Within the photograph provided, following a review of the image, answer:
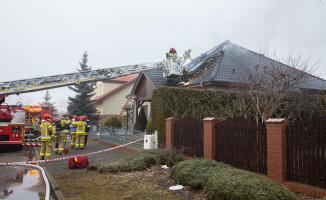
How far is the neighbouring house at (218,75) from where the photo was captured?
14332mm

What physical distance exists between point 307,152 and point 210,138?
2919 mm

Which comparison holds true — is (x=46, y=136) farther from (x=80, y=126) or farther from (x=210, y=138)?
(x=210, y=138)

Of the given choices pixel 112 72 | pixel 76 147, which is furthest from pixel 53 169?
pixel 112 72

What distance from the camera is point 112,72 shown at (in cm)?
1580

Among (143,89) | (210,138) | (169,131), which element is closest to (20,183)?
(169,131)

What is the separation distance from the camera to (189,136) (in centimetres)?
851

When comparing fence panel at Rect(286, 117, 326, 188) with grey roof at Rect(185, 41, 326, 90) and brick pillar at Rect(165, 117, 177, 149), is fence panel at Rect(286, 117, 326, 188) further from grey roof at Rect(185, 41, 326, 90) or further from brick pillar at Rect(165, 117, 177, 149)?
grey roof at Rect(185, 41, 326, 90)

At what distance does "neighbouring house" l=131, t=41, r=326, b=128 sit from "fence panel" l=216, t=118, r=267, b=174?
23.4 feet

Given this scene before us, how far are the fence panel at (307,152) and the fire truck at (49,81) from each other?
38.8 ft

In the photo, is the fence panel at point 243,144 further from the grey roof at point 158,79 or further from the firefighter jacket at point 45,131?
the grey roof at point 158,79

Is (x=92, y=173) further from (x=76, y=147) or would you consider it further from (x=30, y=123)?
(x=30, y=123)

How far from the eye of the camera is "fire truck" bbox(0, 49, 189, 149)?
39.2 ft

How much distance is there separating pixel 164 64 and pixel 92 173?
11540mm

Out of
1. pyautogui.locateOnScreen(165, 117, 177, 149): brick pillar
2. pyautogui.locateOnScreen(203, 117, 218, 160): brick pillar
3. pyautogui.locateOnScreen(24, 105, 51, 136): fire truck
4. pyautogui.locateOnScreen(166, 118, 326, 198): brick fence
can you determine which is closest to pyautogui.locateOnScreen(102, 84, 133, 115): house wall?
pyautogui.locateOnScreen(24, 105, 51, 136): fire truck
